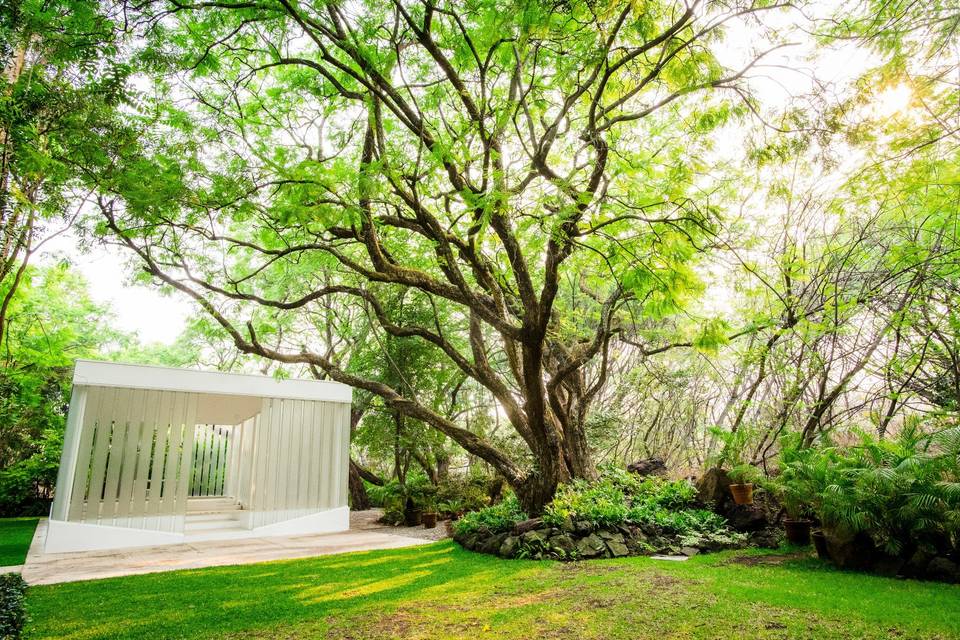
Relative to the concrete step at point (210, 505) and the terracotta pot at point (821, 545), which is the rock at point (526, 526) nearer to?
the terracotta pot at point (821, 545)

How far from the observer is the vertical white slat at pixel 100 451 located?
7.94 metres

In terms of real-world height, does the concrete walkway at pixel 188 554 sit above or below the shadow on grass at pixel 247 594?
below

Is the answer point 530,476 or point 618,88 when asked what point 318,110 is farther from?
point 530,476

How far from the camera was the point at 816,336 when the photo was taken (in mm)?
7473

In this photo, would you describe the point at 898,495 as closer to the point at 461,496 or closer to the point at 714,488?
the point at 714,488

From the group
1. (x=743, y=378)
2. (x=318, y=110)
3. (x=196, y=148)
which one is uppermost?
(x=318, y=110)

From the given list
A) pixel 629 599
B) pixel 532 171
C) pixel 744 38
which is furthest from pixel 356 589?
pixel 744 38

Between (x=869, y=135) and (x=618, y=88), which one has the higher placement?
(x=618, y=88)

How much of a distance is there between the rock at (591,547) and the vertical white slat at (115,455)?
7192mm

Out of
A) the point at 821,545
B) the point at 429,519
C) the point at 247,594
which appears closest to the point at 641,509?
the point at 821,545

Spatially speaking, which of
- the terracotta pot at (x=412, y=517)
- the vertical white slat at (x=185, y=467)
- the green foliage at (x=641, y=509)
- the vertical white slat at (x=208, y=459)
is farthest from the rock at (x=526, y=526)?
the vertical white slat at (x=208, y=459)

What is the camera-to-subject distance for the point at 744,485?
22.9ft

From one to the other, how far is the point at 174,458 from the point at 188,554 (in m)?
1.83

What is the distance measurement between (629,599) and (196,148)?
596 centimetres
